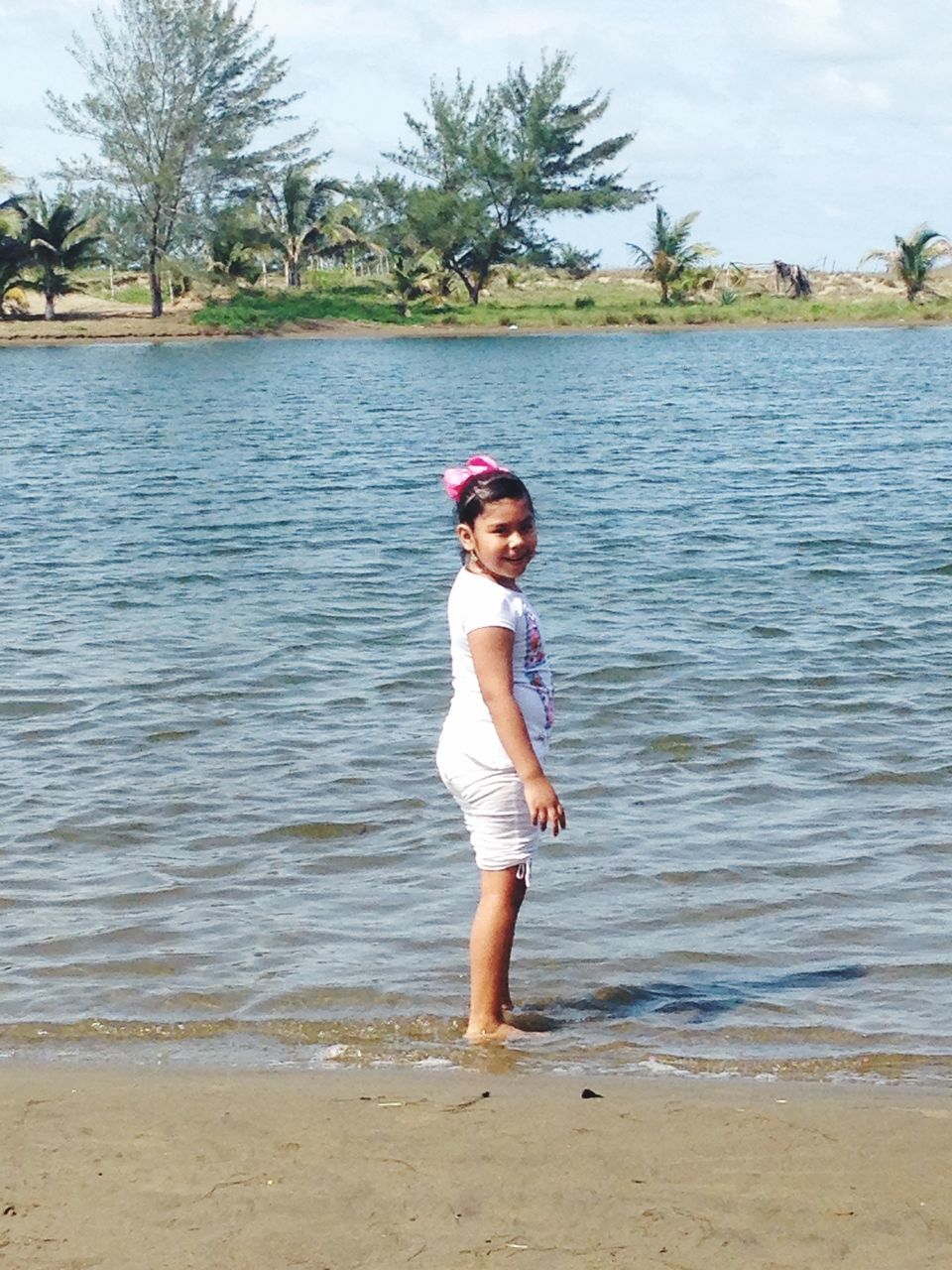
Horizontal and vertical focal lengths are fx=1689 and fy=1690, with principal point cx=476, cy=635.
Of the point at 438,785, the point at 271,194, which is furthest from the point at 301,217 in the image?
the point at 438,785

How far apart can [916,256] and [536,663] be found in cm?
7340

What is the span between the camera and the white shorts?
183 inches

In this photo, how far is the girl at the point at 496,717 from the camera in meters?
4.53

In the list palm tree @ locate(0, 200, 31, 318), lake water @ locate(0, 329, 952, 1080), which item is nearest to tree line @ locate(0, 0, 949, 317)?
palm tree @ locate(0, 200, 31, 318)

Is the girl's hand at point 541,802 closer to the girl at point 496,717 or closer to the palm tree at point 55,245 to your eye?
the girl at point 496,717

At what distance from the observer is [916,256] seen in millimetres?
73625

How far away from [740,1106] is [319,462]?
20.1 m

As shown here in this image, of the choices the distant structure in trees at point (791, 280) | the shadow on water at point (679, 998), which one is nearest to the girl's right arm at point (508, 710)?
the shadow on water at point (679, 998)

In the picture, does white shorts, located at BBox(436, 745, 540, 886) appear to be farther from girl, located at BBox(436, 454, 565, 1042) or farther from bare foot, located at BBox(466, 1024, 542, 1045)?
bare foot, located at BBox(466, 1024, 542, 1045)

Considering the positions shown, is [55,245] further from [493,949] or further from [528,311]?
[493,949]

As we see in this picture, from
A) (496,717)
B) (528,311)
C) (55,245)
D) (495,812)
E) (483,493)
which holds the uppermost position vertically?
(55,245)

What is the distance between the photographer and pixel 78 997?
5.14m

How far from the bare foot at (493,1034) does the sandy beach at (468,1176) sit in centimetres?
54

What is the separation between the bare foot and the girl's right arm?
2.05 feet
